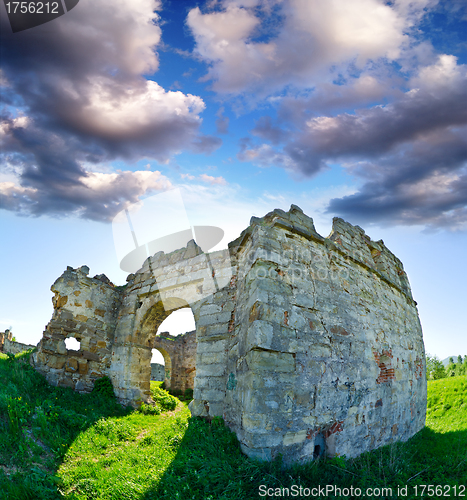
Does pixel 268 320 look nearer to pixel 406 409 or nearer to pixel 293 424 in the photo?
pixel 293 424

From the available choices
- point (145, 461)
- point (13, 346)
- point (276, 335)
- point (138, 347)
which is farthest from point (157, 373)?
point (276, 335)

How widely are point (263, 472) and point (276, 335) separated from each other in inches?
65.0

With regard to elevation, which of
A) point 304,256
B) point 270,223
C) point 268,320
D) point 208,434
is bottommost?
point 208,434

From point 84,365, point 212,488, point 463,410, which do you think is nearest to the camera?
point 212,488

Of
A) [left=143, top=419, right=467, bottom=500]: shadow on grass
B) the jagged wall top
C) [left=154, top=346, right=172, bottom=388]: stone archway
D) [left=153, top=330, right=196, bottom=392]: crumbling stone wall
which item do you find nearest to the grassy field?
[left=143, top=419, right=467, bottom=500]: shadow on grass

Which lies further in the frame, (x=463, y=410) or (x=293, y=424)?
(x=463, y=410)

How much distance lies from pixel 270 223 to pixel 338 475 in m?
3.86

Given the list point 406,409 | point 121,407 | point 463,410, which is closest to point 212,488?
point 121,407

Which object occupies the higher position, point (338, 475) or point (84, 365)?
point (84, 365)

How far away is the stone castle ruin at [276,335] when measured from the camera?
443 cm

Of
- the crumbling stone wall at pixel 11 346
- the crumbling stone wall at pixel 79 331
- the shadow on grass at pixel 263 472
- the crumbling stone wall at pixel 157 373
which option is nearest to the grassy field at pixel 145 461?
the shadow on grass at pixel 263 472

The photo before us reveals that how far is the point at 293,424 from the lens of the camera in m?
4.32

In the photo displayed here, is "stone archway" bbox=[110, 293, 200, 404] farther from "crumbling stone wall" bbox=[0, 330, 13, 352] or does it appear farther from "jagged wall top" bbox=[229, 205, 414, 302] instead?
"crumbling stone wall" bbox=[0, 330, 13, 352]

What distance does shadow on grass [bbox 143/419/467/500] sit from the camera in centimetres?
355
